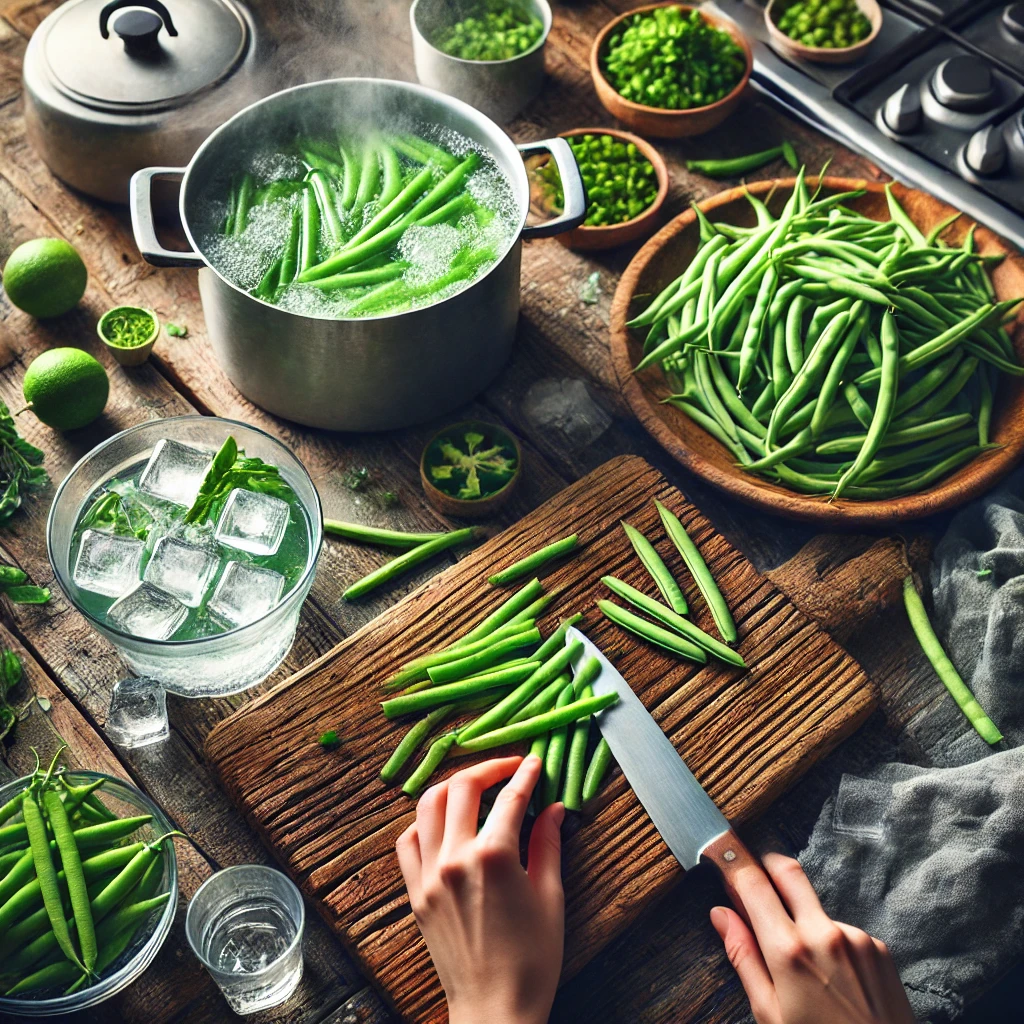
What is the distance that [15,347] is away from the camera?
227 centimetres

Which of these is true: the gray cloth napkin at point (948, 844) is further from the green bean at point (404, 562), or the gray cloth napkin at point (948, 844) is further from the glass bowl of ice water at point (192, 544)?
the glass bowl of ice water at point (192, 544)

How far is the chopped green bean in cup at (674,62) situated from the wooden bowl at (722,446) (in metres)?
0.32

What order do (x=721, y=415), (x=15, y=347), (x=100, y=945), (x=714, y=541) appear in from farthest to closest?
1. (x=15, y=347)
2. (x=721, y=415)
3. (x=714, y=541)
4. (x=100, y=945)

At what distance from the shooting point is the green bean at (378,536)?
6.68 ft

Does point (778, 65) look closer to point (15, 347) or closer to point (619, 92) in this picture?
point (619, 92)

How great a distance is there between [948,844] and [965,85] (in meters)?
1.80

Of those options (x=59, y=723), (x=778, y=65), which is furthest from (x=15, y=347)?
(x=778, y=65)

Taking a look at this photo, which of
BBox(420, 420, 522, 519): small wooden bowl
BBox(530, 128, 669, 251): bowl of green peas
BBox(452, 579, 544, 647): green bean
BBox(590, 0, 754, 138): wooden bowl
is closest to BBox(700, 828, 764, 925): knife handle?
BBox(452, 579, 544, 647): green bean

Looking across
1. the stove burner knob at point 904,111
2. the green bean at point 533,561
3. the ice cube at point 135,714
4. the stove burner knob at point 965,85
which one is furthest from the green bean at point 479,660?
the stove burner knob at point 965,85

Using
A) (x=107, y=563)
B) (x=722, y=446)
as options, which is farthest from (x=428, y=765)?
(x=722, y=446)

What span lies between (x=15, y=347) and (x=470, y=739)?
1.33 metres

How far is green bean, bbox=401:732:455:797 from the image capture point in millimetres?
1710

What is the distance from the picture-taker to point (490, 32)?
2568 millimetres

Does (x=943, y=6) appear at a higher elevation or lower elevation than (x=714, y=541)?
higher
